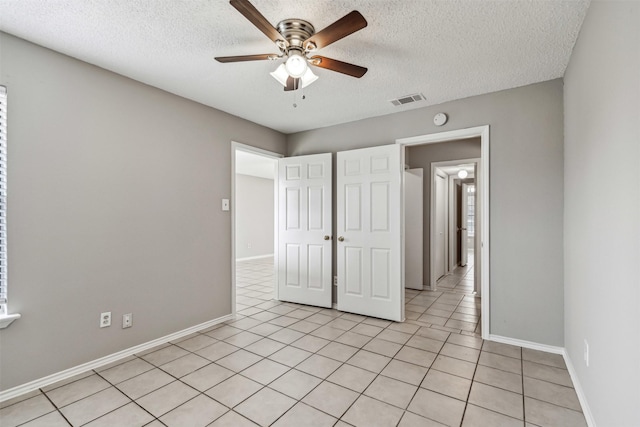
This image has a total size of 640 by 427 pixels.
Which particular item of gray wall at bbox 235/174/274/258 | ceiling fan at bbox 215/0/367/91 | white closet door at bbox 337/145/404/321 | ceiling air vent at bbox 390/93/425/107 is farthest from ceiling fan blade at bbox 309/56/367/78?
gray wall at bbox 235/174/274/258

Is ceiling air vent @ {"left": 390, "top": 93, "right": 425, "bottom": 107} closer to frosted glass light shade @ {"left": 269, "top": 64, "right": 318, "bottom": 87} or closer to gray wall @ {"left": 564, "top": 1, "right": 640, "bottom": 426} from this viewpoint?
gray wall @ {"left": 564, "top": 1, "right": 640, "bottom": 426}

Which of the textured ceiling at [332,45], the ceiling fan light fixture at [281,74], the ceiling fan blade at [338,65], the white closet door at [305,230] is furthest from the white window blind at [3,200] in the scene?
the white closet door at [305,230]

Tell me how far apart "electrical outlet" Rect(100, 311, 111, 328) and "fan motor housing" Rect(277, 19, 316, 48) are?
2561mm

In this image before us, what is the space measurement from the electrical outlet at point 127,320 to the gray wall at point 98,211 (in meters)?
0.04

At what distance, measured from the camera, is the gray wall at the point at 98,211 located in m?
2.07

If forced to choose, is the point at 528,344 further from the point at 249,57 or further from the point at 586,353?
the point at 249,57

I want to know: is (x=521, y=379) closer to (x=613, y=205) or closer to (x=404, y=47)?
(x=613, y=205)

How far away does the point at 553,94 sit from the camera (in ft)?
8.76

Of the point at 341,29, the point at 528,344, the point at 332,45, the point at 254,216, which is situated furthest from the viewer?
the point at 254,216

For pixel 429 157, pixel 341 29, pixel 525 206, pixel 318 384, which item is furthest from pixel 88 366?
pixel 429 157

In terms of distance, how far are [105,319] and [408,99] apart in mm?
3524

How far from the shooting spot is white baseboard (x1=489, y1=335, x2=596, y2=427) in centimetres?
177

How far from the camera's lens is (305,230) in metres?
4.12

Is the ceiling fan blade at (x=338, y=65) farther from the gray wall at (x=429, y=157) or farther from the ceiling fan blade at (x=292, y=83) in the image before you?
the gray wall at (x=429, y=157)
